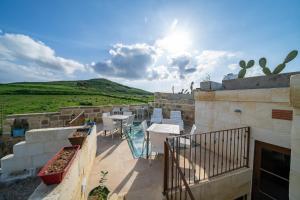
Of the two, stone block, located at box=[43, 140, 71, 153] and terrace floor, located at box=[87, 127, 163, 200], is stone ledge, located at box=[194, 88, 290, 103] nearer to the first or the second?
terrace floor, located at box=[87, 127, 163, 200]

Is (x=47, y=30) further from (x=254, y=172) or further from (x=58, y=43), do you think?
(x=254, y=172)

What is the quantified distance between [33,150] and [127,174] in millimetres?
2489

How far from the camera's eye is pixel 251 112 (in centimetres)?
342

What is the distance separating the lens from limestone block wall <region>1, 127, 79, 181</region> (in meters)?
3.42

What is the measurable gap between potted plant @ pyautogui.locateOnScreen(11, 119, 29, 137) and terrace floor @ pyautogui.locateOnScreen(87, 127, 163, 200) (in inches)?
147

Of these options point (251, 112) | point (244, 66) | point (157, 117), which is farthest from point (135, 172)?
point (244, 66)

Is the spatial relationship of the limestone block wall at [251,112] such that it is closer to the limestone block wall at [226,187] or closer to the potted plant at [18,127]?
the limestone block wall at [226,187]

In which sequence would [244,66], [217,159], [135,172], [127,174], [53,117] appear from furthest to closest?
[53,117] → [244,66] → [217,159] → [135,172] → [127,174]

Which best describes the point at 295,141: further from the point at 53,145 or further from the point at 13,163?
the point at 13,163

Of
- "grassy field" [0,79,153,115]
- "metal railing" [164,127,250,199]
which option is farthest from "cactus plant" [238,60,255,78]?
"grassy field" [0,79,153,115]

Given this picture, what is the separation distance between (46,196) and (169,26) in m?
6.04

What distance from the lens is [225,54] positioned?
6.80m

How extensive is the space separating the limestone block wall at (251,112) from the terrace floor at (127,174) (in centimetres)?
215

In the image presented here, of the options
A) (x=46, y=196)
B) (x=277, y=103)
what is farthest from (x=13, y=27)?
(x=277, y=103)
